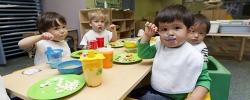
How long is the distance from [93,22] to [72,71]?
1044mm

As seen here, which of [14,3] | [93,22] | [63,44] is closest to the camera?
[63,44]

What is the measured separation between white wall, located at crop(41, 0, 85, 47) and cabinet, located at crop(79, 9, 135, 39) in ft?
0.73

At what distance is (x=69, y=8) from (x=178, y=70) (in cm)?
321

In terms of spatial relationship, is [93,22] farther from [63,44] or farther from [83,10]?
[83,10]

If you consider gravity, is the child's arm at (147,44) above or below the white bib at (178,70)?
above

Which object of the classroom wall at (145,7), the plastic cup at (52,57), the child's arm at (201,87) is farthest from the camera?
the classroom wall at (145,7)

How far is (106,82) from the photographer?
2.06 ft

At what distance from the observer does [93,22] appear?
5.46ft

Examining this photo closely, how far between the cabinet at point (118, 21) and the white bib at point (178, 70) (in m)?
2.51

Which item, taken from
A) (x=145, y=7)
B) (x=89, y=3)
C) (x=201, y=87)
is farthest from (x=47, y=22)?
(x=145, y=7)

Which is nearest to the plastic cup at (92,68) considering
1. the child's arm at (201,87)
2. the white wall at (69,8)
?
the child's arm at (201,87)

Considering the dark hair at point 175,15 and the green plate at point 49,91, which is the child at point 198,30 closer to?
the dark hair at point 175,15

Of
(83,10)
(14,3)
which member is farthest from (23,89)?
(14,3)

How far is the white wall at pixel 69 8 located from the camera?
325cm
